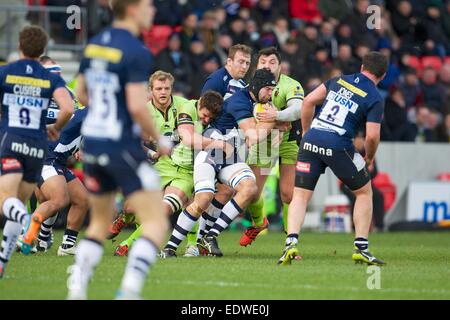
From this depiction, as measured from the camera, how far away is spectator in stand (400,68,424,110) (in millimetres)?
25141

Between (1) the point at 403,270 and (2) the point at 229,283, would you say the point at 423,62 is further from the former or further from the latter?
(2) the point at 229,283

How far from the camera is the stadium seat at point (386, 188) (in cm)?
2242

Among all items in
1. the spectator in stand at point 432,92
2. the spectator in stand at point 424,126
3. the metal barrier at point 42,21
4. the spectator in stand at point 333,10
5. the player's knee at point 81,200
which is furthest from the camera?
the spectator in stand at point 333,10

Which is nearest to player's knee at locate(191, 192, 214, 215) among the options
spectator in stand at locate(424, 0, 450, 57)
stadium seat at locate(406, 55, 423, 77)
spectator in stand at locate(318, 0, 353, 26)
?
spectator in stand at locate(318, 0, 353, 26)

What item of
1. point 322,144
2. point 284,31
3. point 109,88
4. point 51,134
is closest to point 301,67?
point 284,31

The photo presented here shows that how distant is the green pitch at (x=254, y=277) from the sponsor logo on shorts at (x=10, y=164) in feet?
3.62

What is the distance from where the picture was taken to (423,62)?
2655 centimetres

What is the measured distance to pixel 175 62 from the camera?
22.3 metres

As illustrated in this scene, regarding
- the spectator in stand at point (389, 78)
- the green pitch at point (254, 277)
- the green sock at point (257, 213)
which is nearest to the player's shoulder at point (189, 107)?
the green sock at point (257, 213)

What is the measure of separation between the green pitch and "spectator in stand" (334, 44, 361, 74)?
347 inches

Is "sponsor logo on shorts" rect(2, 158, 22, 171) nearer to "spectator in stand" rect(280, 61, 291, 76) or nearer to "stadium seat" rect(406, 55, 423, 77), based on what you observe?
"spectator in stand" rect(280, 61, 291, 76)

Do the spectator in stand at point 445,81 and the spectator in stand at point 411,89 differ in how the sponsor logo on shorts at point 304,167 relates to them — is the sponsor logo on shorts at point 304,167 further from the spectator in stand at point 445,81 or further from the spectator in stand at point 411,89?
the spectator in stand at point 445,81

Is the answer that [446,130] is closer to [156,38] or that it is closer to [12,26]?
[156,38]

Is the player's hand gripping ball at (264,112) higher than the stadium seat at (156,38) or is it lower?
lower
